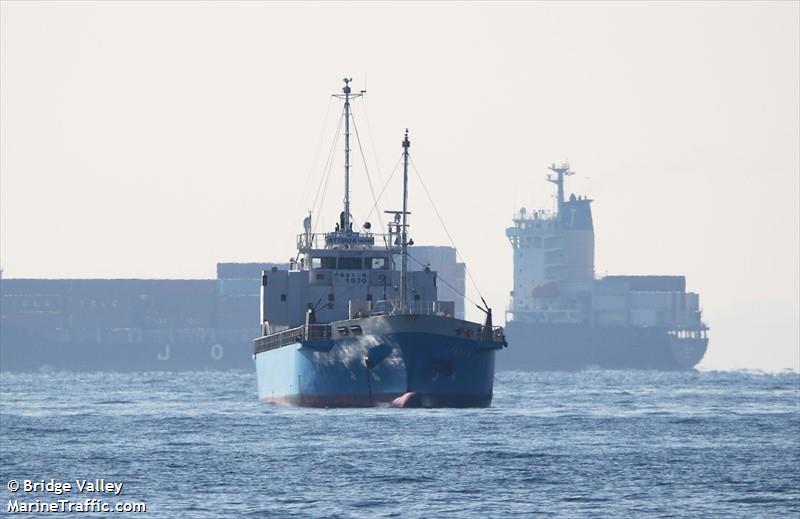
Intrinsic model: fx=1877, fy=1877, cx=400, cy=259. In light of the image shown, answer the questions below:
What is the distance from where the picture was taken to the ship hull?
Answer: 236 ft

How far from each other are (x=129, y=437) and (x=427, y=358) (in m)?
15.2

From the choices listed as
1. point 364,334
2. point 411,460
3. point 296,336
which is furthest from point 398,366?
point 411,460

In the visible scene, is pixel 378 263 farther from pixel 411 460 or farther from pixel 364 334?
pixel 411 460

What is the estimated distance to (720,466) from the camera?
50.4 meters

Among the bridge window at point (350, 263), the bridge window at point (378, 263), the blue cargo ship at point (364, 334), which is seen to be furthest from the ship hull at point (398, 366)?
the bridge window at point (378, 263)

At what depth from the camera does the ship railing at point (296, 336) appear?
76000mm

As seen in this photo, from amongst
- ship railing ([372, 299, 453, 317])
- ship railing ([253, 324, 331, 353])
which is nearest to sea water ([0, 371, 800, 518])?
ship railing ([253, 324, 331, 353])

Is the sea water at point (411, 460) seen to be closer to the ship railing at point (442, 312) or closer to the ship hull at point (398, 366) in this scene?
the ship hull at point (398, 366)

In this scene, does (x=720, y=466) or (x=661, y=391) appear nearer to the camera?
(x=720, y=466)

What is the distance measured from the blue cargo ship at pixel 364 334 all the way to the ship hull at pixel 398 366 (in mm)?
39

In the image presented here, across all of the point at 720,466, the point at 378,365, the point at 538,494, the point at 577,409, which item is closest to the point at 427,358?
the point at 378,365

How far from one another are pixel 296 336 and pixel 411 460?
2757cm

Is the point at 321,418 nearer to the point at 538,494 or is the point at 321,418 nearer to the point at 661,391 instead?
the point at 538,494

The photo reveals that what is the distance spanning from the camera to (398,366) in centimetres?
7231
